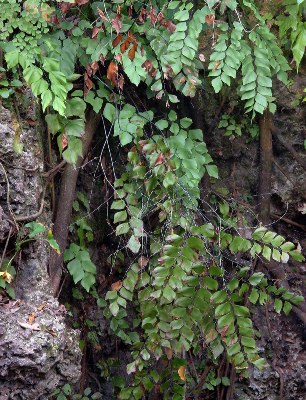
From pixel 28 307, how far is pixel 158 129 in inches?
45.8

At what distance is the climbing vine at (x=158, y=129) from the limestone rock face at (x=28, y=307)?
0.17 m

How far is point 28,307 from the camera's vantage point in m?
2.22

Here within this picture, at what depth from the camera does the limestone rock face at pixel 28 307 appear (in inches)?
79.7

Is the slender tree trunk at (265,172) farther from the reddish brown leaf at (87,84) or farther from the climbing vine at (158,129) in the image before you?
the reddish brown leaf at (87,84)

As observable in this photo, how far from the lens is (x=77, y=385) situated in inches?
118

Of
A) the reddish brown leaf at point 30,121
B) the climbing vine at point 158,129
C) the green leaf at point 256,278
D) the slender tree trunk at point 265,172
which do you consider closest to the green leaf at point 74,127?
the climbing vine at point 158,129

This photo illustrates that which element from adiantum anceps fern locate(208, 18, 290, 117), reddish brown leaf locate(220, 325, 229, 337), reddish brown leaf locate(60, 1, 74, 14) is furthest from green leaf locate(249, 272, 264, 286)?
reddish brown leaf locate(60, 1, 74, 14)

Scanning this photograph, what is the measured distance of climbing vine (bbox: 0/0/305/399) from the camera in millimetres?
2361

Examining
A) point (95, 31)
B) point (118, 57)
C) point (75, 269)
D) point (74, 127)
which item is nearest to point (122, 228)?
point (75, 269)

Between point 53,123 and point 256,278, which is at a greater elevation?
point 53,123

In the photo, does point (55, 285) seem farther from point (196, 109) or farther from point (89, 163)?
point (196, 109)

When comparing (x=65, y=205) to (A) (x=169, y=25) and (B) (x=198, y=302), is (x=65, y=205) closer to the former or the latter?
(B) (x=198, y=302)

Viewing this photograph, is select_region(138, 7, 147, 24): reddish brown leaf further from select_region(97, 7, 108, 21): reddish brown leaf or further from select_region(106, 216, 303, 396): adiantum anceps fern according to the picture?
select_region(106, 216, 303, 396): adiantum anceps fern

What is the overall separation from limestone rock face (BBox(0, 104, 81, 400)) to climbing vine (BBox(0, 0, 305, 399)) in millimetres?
167
